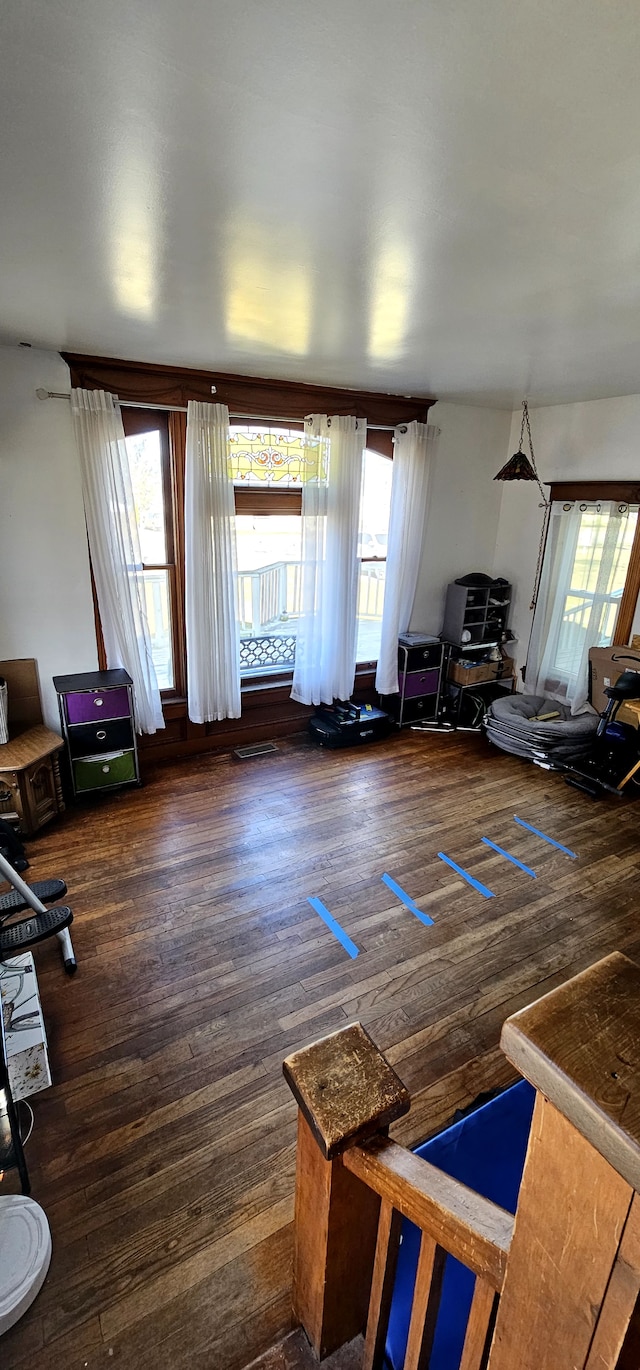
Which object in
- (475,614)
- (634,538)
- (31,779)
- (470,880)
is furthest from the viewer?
(475,614)

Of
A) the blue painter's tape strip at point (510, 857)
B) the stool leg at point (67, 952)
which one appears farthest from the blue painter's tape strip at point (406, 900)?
the stool leg at point (67, 952)

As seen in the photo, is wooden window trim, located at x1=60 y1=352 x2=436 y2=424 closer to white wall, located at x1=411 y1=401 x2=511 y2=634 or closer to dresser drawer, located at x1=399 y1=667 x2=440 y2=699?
white wall, located at x1=411 y1=401 x2=511 y2=634

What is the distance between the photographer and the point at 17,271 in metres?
2.02

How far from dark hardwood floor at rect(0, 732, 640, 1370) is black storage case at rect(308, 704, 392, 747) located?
1.40 feet

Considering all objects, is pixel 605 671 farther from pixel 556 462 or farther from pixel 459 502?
pixel 459 502

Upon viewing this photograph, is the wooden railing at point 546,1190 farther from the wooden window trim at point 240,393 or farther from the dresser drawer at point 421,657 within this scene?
the dresser drawer at point 421,657

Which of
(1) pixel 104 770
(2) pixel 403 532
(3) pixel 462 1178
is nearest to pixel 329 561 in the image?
(2) pixel 403 532

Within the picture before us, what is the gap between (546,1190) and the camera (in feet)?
1.68

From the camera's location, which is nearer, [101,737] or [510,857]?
[510,857]

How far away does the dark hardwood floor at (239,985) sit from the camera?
1.52 m

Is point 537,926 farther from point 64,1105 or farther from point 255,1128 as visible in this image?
point 64,1105

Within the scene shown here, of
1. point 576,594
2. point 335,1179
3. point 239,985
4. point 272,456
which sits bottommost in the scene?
point 239,985

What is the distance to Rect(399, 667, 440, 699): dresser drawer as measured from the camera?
5.14 meters

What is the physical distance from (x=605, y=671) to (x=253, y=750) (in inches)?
114
